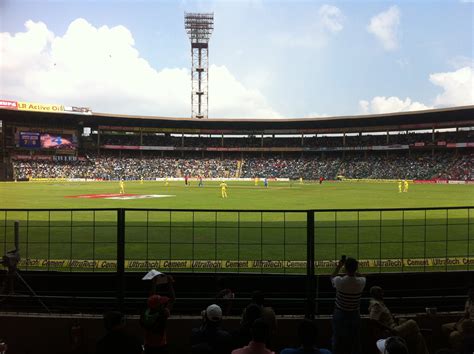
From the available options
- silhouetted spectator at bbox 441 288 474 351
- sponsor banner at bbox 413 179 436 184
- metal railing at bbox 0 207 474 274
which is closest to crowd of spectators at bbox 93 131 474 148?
sponsor banner at bbox 413 179 436 184

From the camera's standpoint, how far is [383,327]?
5.54m

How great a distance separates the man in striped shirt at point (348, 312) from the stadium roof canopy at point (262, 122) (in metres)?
77.5

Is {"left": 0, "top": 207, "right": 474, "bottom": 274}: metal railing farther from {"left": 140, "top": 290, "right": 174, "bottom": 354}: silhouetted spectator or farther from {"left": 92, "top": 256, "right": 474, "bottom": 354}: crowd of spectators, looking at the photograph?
{"left": 140, "top": 290, "right": 174, "bottom": 354}: silhouetted spectator

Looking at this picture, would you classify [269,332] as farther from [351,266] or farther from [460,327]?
[460,327]

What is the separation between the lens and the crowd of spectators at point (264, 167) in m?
76.0

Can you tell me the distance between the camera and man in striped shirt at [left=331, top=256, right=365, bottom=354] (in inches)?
210

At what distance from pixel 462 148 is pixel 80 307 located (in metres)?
87.2

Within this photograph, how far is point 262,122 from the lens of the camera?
95500 millimetres

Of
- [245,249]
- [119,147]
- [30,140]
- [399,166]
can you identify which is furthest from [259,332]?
[119,147]

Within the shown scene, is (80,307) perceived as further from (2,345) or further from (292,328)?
(292,328)

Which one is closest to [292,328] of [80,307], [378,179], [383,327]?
[383,327]

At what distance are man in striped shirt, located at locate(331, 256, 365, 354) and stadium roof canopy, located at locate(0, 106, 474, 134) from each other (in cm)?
7749

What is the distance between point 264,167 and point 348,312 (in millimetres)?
92005

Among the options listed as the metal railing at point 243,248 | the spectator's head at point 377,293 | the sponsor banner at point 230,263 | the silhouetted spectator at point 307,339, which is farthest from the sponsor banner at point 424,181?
the silhouetted spectator at point 307,339
